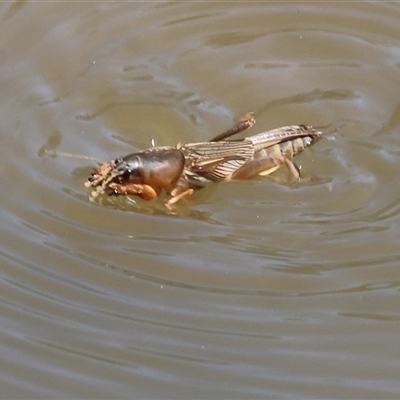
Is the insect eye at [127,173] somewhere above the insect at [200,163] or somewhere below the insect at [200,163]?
below

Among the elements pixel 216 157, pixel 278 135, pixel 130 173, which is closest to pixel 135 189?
pixel 130 173

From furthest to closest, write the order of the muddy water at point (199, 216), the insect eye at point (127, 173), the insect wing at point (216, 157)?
the insect wing at point (216, 157), the insect eye at point (127, 173), the muddy water at point (199, 216)

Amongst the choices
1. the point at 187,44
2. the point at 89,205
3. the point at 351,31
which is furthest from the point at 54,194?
the point at 351,31

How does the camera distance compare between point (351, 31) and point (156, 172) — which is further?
point (351, 31)

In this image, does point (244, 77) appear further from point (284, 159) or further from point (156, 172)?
point (156, 172)

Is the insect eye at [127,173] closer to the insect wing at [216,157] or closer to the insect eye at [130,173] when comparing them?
the insect eye at [130,173]

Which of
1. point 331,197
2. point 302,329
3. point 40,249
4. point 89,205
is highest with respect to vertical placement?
point 331,197

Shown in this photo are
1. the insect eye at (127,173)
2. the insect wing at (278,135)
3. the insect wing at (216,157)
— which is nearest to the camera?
the insect eye at (127,173)

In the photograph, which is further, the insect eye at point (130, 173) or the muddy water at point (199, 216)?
the insect eye at point (130, 173)

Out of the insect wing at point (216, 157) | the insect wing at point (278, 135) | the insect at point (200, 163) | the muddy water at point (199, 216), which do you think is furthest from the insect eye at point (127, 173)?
the insect wing at point (278, 135)
